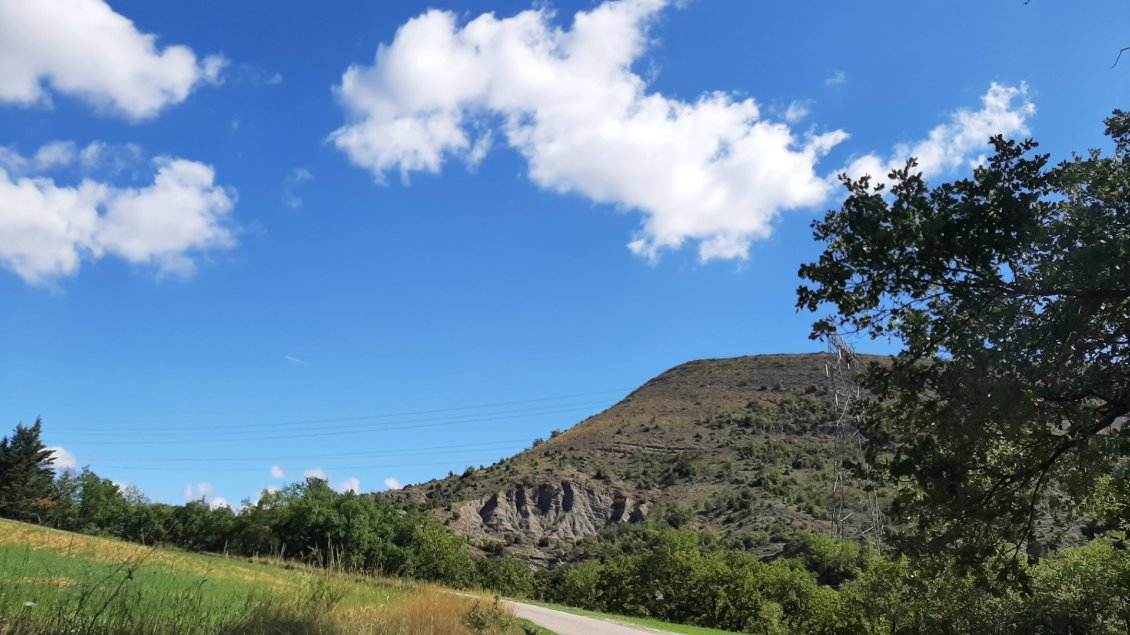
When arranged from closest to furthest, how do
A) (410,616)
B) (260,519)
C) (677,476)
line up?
(410,616)
(260,519)
(677,476)

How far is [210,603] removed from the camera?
809 centimetres

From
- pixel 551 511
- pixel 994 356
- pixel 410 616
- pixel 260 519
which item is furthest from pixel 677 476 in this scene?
pixel 994 356

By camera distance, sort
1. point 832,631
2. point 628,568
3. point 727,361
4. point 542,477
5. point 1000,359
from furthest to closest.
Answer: point 727,361 < point 542,477 < point 628,568 < point 832,631 < point 1000,359

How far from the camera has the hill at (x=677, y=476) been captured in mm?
60750

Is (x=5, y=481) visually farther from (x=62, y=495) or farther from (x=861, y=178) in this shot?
(x=861, y=178)

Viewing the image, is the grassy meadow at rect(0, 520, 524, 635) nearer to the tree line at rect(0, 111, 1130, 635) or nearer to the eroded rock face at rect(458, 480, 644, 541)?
the tree line at rect(0, 111, 1130, 635)

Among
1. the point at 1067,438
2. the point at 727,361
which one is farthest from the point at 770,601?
the point at 727,361

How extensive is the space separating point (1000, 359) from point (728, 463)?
221 feet

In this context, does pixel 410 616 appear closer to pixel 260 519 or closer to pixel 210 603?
pixel 210 603

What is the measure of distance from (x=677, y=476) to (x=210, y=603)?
68249 mm

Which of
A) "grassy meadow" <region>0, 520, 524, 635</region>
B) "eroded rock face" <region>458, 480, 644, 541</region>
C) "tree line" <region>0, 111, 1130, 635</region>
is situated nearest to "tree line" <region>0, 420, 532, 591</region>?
"eroded rock face" <region>458, 480, 644, 541</region>

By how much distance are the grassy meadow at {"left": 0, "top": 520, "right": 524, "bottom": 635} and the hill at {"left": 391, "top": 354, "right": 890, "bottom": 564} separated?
149 ft

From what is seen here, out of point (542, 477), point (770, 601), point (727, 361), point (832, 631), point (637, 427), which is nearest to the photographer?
point (832, 631)

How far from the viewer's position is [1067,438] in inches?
345
